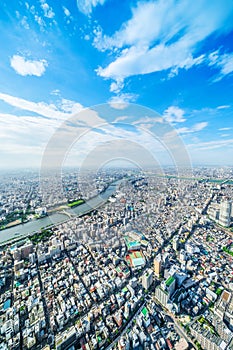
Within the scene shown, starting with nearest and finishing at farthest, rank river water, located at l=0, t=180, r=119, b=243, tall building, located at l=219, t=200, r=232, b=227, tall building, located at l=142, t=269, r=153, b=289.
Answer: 1. tall building, located at l=142, t=269, r=153, b=289
2. river water, located at l=0, t=180, r=119, b=243
3. tall building, located at l=219, t=200, r=232, b=227

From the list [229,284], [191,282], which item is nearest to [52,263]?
[191,282]

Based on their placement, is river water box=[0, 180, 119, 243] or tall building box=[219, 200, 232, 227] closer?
river water box=[0, 180, 119, 243]

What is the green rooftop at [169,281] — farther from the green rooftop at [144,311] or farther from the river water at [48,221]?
the river water at [48,221]

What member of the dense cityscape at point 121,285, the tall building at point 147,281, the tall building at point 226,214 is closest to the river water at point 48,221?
the dense cityscape at point 121,285

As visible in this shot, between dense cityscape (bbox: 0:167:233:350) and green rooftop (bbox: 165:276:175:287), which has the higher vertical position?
green rooftop (bbox: 165:276:175:287)

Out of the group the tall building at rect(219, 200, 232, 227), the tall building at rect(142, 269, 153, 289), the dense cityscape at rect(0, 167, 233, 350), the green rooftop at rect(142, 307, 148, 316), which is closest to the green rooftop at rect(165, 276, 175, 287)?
the dense cityscape at rect(0, 167, 233, 350)

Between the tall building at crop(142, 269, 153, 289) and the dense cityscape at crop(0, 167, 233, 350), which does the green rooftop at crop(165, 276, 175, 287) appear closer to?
the dense cityscape at crop(0, 167, 233, 350)

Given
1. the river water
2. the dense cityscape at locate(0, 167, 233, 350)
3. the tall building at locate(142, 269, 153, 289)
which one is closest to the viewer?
the dense cityscape at locate(0, 167, 233, 350)
